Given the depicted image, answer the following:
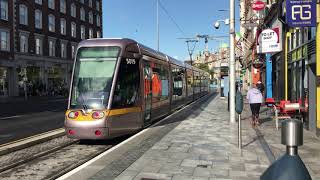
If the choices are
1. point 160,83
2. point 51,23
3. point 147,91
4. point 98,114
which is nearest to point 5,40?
point 51,23

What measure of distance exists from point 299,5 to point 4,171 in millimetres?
8768

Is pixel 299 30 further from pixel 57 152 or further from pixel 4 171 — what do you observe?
pixel 4 171

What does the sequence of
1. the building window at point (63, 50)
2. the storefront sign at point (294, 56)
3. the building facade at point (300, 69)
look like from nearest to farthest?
the building facade at point (300, 69), the storefront sign at point (294, 56), the building window at point (63, 50)

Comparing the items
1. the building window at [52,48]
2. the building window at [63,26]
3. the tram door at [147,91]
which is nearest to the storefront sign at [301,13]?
the tram door at [147,91]

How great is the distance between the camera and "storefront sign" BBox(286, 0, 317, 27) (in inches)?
487

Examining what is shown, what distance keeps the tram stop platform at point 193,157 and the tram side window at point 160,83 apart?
2.31 meters

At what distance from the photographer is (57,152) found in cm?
1120

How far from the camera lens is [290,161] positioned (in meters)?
3.81

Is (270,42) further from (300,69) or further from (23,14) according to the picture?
(23,14)

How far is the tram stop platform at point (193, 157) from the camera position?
798 centimetres

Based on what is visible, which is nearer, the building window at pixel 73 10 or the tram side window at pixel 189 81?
the tram side window at pixel 189 81

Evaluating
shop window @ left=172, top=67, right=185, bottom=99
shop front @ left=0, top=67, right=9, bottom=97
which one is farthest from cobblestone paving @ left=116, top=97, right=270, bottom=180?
shop front @ left=0, top=67, right=9, bottom=97

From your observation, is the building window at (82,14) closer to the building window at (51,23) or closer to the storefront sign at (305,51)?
the building window at (51,23)

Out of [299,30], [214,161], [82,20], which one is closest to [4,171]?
[214,161]
